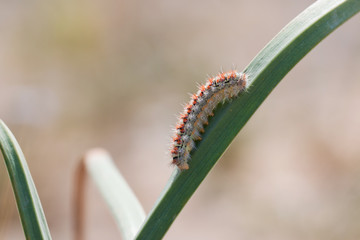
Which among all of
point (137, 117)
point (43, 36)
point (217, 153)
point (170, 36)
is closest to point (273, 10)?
point (170, 36)

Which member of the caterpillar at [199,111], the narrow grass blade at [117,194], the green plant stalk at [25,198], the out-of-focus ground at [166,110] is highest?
the out-of-focus ground at [166,110]

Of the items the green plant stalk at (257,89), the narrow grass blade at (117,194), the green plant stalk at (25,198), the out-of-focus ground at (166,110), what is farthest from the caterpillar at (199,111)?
the out-of-focus ground at (166,110)

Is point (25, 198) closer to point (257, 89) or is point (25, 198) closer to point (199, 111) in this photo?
point (199, 111)

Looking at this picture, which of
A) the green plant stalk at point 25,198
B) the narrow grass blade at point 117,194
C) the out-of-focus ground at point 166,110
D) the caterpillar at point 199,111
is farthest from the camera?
the out-of-focus ground at point 166,110

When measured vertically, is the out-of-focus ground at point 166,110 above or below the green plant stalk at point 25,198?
above

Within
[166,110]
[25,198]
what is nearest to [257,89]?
[25,198]

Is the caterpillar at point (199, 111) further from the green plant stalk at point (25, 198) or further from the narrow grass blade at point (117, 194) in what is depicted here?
the green plant stalk at point (25, 198)
